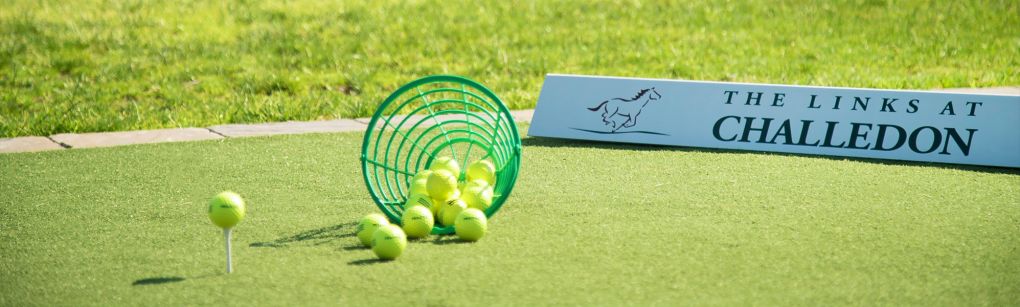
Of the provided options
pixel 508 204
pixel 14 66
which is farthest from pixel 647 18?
pixel 508 204

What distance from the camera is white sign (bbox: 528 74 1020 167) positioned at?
729 centimetres

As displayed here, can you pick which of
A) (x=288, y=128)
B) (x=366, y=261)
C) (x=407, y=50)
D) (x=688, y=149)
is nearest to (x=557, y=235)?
(x=366, y=261)

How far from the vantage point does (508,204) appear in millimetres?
6195

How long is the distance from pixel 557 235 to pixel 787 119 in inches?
113

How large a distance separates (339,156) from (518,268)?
316 cm

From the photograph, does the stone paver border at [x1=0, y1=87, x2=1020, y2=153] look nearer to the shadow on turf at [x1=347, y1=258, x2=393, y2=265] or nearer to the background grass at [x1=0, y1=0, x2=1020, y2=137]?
the background grass at [x1=0, y1=0, x2=1020, y2=137]

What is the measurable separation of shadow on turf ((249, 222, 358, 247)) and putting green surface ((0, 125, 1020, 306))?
20 mm

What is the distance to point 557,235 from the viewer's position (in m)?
5.49

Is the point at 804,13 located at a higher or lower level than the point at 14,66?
higher

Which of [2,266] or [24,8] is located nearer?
[2,266]

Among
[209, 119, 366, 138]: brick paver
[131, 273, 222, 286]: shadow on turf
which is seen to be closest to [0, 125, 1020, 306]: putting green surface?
[131, 273, 222, 286]: shadow on turf

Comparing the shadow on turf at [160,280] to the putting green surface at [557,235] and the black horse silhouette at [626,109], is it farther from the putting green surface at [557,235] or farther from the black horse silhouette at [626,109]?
the black horse silhouette at [626,109]

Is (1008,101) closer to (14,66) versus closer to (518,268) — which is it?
(518,268)

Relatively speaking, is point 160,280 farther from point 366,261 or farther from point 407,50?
point 407,50
